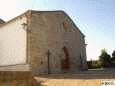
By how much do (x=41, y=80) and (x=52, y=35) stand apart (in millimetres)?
6863

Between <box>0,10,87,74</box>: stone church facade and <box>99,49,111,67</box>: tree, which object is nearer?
<box>0,10,87,74</box>: stone church facade

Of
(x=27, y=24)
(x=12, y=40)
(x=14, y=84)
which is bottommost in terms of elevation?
(x=14, y=84)

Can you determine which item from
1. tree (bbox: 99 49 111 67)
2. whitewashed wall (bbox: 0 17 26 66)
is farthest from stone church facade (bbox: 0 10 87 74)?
tree (bbox: 99 49 111 67)

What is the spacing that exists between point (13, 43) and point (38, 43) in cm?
284

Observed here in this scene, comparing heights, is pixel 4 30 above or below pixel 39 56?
above

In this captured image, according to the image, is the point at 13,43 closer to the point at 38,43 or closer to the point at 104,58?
the point at 38,43

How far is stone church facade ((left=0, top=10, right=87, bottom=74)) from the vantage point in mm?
14430

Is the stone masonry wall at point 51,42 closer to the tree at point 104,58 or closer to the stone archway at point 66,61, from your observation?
the stone archway at point 66,61

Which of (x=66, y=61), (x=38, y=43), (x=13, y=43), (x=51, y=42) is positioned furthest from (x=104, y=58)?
(x=13, y=43)

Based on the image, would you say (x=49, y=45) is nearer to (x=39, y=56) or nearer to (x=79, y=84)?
(x=39, y=56)

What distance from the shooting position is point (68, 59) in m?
19.4

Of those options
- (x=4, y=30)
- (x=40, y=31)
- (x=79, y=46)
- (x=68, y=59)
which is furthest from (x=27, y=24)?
(x=79, y=46)

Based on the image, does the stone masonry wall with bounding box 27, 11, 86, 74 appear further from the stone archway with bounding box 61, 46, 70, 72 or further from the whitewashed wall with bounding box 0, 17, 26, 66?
the whitewashed wall with bounding box 0, 17, 26, 66

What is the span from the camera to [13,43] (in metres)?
16.2
